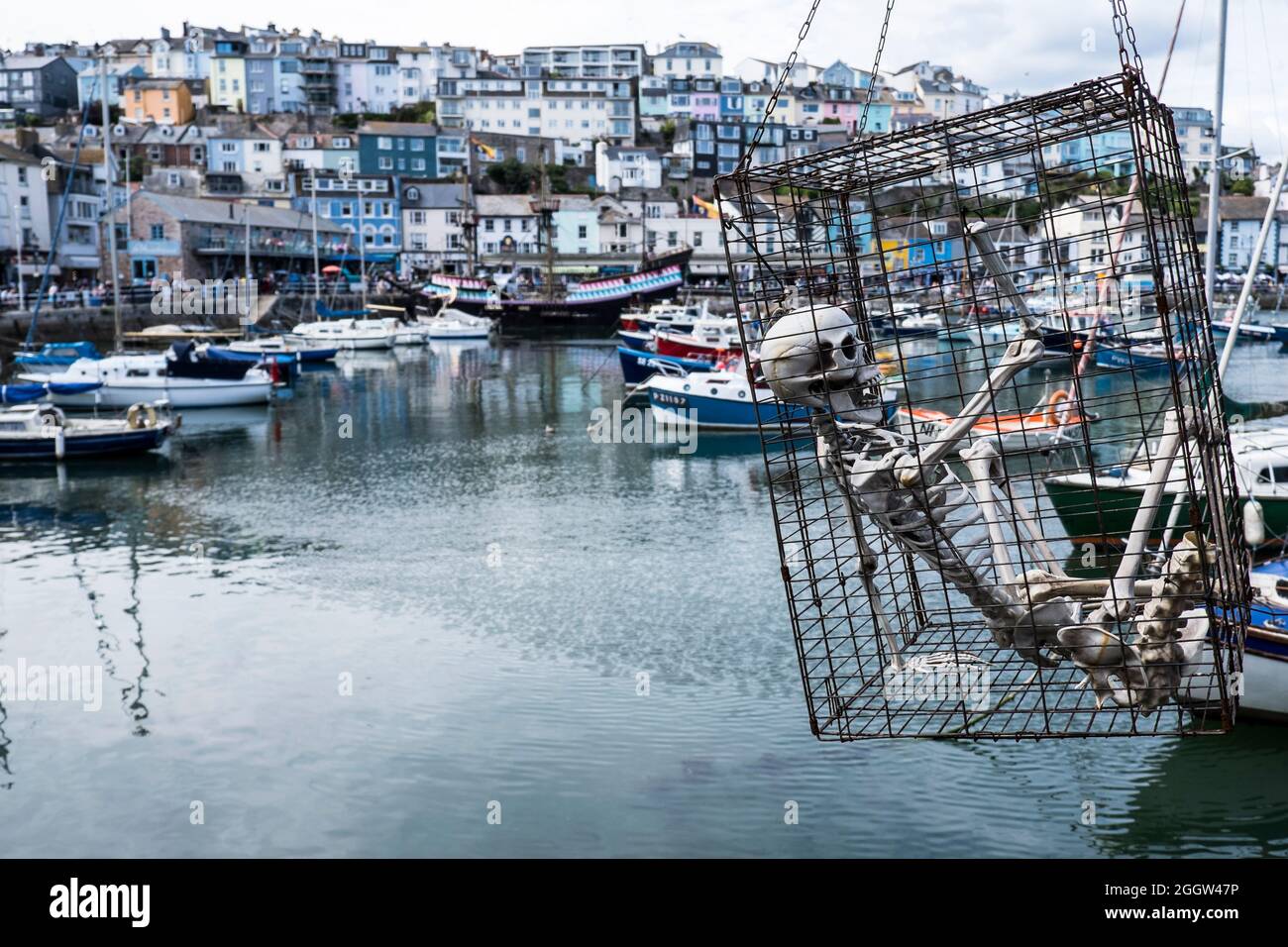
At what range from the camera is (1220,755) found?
10.7 m

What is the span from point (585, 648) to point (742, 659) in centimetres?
162

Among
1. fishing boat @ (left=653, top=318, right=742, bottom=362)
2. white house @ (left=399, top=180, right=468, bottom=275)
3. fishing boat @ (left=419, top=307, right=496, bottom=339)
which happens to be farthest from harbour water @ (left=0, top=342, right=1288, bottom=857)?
white house @ (left=399, top=180, right=468, bottom=275)

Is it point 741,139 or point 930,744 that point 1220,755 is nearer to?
point 930,744

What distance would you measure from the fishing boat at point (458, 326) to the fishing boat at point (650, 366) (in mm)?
22757

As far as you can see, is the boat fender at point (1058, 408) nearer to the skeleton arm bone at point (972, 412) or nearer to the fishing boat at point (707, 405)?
the skeleton arm bone at point (972, 412)

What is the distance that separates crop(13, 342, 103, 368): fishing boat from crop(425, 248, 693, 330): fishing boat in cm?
2874

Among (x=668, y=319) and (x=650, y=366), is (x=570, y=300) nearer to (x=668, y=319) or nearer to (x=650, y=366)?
(x=668, y=319)

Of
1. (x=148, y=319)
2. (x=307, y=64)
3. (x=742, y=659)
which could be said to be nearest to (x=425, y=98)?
(x=307, y=64)

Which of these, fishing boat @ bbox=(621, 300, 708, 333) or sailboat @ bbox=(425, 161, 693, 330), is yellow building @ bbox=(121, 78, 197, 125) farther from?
fishing boat @ bbox=(621, 300, 708, 333)

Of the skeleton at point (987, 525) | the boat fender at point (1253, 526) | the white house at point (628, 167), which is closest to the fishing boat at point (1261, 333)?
the boat fender at point (1253, 526)

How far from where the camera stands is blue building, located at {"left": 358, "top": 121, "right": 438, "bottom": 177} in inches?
3607

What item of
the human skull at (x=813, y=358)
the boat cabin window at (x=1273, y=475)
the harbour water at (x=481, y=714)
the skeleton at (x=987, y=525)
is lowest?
the harbour water at (x=481, y=714)

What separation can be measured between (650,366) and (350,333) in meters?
21.6

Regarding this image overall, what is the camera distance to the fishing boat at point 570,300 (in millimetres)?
66500
